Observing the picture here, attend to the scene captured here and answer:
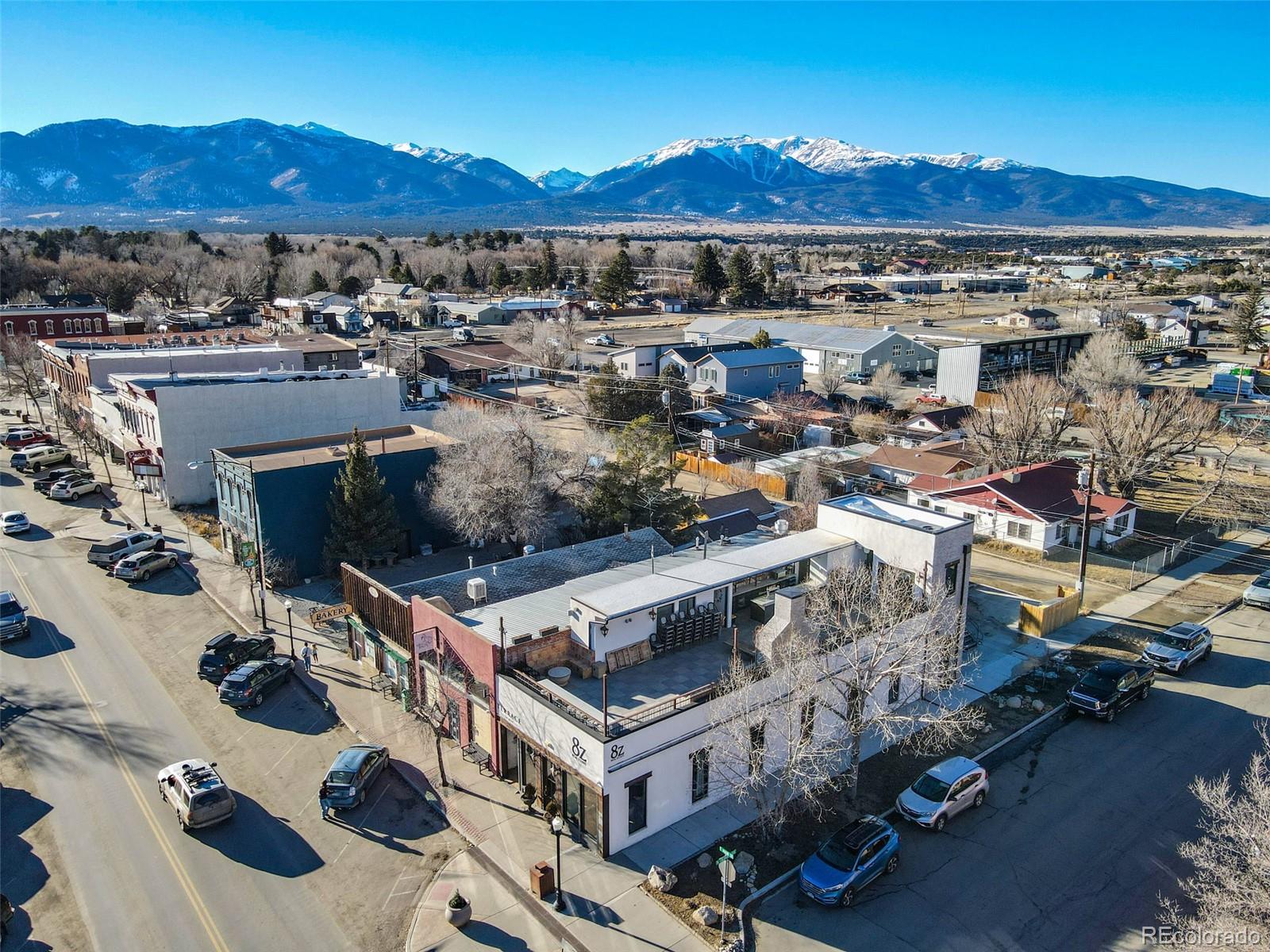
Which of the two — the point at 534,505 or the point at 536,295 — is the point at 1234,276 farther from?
the point at 534,505

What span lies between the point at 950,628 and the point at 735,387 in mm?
41657

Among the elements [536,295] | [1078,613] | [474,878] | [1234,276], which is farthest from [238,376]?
[1234,276]

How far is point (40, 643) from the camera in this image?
26875 millimetres

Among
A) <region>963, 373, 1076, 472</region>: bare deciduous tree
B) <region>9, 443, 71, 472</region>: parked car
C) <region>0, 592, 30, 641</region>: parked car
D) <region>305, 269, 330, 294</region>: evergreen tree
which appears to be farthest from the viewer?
<region>305, 269, 330, 294</region>: evergreen tree

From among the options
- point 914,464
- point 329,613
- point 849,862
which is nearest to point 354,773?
point 329,613

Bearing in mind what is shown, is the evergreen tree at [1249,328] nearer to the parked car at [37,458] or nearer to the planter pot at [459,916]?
the planter pot at [459,916]

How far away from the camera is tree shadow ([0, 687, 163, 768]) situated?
20.9 meters

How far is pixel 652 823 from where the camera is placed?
58.4ft

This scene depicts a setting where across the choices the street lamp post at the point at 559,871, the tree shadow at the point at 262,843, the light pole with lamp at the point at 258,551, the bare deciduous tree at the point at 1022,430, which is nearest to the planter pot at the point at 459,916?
the street lamp post at the point at 559,871

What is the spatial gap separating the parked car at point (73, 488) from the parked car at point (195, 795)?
94.7ft

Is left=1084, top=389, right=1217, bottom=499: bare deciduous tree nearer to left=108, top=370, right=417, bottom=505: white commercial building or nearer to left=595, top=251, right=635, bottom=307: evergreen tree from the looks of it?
left=108, top=370, right=417, bottom=505: white commercial building

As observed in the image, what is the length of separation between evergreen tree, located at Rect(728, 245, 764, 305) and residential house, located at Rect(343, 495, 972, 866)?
107 m

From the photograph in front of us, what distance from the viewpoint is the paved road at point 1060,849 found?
50.6 ft

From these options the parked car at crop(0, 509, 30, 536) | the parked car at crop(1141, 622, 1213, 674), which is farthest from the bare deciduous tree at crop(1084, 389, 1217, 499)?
the parked car at crop(0, 509, 30, 536)
